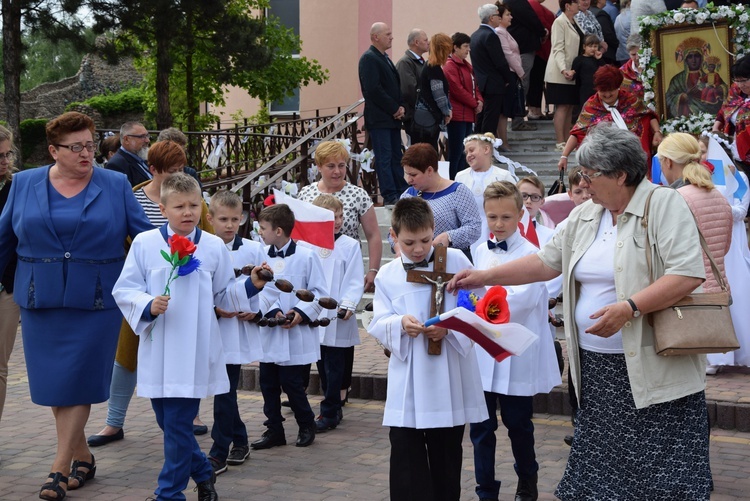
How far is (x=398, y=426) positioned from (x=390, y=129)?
757cm

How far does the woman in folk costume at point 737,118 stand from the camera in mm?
10836

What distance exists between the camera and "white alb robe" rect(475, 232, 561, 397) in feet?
19.8

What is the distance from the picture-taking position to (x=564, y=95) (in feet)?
47.6

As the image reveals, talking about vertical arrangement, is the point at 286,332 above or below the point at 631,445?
above

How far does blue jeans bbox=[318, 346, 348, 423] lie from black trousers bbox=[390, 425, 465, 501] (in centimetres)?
239

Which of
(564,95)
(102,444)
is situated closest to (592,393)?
(102,444)

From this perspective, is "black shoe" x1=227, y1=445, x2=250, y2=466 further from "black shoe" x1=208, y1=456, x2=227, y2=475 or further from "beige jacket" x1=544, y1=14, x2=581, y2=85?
"beige jacket" x1=544, y1=14, x2=581, y2=85

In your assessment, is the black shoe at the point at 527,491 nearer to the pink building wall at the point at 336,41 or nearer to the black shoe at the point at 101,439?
the black shoe at the point at 101,439

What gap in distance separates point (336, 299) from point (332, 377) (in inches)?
21.9

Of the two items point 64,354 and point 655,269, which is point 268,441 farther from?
point 655,269

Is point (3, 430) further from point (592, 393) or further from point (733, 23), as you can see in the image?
point (733, 23)

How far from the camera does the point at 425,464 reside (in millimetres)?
5359

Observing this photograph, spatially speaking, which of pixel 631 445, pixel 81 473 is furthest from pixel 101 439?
pixel 631 445

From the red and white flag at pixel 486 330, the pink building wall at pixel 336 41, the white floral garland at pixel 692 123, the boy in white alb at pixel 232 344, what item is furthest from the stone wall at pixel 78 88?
the red and white flag at pixel 486 330
